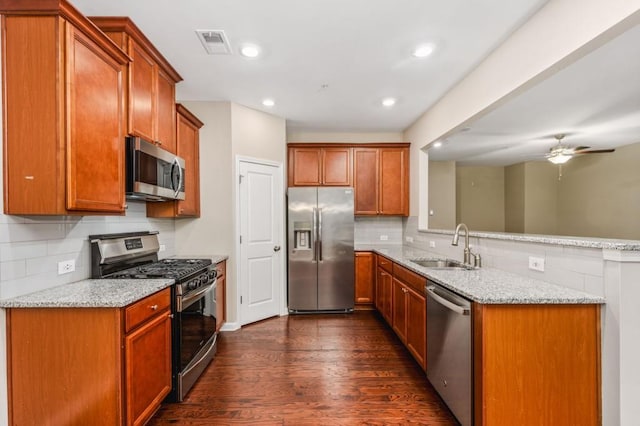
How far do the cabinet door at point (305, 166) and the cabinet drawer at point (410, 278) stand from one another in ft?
6.06

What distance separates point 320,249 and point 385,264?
0.88m

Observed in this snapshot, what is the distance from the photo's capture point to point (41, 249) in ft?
5.97

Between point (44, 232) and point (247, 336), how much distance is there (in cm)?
215

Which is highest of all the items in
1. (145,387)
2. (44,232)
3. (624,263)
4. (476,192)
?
(476,192)

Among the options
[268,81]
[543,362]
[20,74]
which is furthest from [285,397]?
[268,81]

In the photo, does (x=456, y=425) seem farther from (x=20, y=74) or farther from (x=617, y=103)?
(x=617, y=103)

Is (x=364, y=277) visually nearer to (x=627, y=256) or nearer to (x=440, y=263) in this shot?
(x=440, y=263)

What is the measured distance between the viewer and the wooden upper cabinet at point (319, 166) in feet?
14.8

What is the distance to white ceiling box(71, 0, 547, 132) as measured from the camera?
1.93 m

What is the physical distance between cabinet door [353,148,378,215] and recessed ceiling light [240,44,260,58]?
238cm

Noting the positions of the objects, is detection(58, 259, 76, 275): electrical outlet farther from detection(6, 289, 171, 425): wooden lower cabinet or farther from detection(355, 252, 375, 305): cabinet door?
detection(355, 252, 375, 305): cabinet door

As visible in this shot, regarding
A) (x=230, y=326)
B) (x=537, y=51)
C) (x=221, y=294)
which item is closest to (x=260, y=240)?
(x=221, y=294)

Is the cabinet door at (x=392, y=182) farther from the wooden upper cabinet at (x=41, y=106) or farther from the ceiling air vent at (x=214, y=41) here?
the wooden upper cabinet at (x=41, y=106)

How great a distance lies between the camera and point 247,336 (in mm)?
3367
